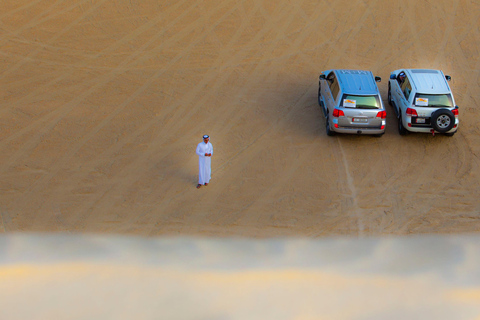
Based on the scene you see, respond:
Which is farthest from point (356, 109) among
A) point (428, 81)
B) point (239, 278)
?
point (239, 278)

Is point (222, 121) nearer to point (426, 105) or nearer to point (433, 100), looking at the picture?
point (426, 105)

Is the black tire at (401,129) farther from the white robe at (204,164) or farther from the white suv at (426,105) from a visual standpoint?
the white robe at (204,164)

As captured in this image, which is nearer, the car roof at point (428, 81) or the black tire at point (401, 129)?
the car roof at point (428, 81)

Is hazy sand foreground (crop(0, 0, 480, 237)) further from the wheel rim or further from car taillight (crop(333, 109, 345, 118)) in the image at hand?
car taillight (crop(333, 109, 345, 118))

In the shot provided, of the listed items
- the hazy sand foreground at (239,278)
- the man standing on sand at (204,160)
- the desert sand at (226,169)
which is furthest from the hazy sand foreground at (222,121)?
the hazy sand foreground at (239,278)

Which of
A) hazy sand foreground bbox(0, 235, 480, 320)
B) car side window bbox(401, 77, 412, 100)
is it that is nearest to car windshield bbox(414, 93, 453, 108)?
car side window bbox(401, 77, 412, 100)
